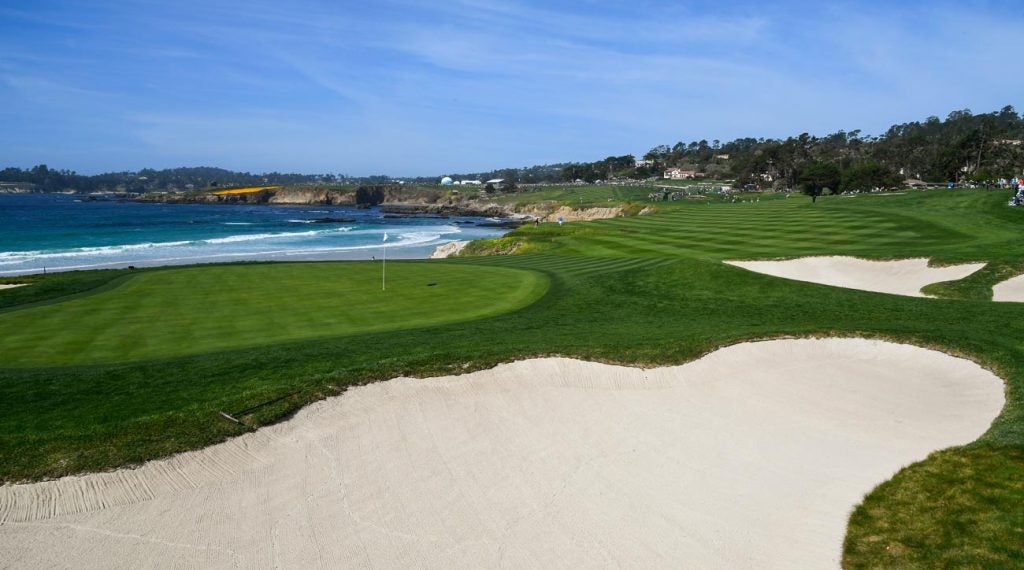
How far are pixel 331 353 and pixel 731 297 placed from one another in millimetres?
13048

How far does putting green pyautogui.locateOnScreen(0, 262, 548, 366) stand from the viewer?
12.8m

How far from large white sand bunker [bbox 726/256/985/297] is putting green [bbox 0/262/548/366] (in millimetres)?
11018

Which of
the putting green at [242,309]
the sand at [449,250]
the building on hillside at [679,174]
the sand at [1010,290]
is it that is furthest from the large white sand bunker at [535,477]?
the building on hillside at [679,174]

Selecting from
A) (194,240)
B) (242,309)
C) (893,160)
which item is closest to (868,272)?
(242,309)

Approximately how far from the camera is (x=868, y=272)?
24.5 metres

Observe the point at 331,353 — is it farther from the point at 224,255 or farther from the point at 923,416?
the point at 224,255

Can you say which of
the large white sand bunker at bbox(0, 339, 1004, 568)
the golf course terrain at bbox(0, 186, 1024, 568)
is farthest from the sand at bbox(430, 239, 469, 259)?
the large white sand bunker at bbox(0, 339, 1004, 568)

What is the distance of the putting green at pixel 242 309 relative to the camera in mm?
12812

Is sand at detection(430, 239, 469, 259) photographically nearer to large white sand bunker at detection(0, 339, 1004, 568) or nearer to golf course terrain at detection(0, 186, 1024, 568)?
golf course terrain at detection(0, 186, 1024, 568)

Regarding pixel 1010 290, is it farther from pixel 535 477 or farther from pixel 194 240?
pixel 194 240

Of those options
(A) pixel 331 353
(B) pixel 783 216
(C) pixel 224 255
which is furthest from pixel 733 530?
(C) pixel 224 255

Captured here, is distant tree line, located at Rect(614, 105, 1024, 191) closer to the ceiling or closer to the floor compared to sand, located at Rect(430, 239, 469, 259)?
closer to the ceiling

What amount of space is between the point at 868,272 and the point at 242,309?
2315 centimetres

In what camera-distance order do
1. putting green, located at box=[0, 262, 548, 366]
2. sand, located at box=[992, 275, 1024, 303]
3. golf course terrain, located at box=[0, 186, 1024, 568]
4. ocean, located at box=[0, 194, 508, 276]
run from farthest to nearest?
ocean, located at box=[0, 194, 508, 276]
sand, located at box=[992, 275, 1024, 303]
putting green, located at box=[0, 262, 548, 366]
golf course terrain, located at box=[0, 186, 1024, 568]
